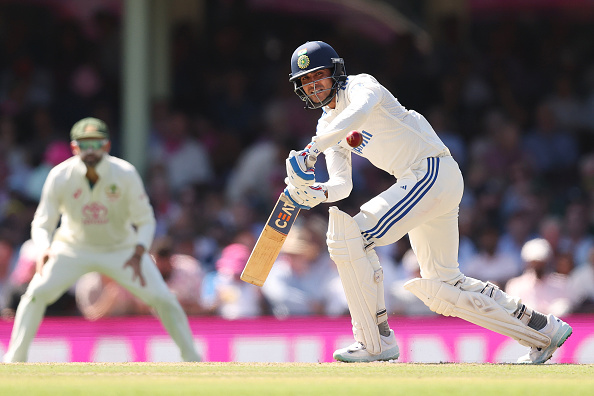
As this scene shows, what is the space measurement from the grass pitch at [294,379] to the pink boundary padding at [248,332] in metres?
2.37

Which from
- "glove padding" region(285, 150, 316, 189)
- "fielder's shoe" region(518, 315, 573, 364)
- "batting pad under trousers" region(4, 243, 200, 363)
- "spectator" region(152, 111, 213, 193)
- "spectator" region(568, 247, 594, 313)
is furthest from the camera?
"spectator" region(152, 111, 213, 193)

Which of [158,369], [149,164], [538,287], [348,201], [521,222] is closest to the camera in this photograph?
Answer: [158,369]

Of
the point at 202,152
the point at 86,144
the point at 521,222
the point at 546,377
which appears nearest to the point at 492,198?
the point at 521,222

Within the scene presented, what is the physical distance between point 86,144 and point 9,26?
6.07m

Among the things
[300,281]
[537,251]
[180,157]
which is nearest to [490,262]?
[537,251]

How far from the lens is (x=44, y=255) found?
7398 millimetres

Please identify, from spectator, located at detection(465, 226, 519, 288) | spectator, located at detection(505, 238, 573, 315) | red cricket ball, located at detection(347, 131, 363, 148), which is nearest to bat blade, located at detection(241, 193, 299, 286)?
red cricket ball, located at detection(347, 131, 363, 148)

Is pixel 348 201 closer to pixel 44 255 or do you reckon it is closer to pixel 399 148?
pixel 44 255

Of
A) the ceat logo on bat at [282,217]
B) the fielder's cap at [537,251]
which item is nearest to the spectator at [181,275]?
the fielder's cap at [537,251]

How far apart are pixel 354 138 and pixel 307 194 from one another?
40 centimetres

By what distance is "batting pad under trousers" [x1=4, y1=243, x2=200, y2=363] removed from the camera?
7469 millimetres

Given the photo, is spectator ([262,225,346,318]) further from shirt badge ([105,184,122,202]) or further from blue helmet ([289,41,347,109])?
blue helmet ([289,41,347,109])

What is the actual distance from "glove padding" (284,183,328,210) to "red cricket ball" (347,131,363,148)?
0.31m

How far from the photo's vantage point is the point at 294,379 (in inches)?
201
